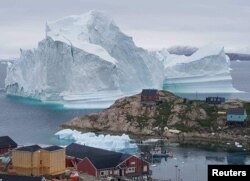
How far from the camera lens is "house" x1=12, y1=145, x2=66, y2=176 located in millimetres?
17109

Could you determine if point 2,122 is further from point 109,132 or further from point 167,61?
point 167,61

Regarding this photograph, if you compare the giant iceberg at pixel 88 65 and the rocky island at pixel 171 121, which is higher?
the giant iceberg at pixel 88 65

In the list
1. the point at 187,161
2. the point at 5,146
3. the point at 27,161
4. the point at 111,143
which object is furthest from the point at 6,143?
the point at 187,161

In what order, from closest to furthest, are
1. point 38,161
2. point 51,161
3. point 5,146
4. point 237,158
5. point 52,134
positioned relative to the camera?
point 51,161 → point 38,161 → point 5,146 → point 237,158 → point 52,134

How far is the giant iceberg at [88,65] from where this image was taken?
4197 cm

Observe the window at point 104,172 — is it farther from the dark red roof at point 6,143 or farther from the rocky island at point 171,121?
the rocky island at point 171,121

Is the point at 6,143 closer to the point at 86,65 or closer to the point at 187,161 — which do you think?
the point at 187,161

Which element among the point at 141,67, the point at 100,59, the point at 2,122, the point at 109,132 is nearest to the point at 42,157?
the point at 109,132

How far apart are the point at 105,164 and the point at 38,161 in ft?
8.25

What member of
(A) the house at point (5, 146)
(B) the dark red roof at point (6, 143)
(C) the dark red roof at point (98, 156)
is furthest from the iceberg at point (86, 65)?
(C) the dark red roof at point (98, 156)

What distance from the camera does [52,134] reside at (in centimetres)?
3192

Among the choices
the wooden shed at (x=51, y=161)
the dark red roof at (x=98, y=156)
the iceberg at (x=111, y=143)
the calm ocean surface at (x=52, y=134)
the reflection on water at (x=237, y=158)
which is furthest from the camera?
the iceberg at (x=111, y=143)

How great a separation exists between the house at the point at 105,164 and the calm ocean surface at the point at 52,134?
1.02 m

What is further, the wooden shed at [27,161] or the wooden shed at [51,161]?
the wooden shed at [27,161]
